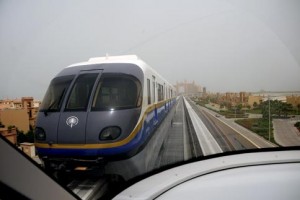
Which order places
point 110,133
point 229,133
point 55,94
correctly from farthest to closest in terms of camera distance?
point 229,133
point 110,133
point 55,94

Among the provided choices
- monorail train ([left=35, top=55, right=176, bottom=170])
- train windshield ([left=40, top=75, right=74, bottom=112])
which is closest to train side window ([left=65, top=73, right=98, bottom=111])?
monorail train ([left=35, top=55, right=176, bottom=170])

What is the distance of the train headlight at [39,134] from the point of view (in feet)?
7.38

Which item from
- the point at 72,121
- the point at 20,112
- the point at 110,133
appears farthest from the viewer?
the point at 110,133

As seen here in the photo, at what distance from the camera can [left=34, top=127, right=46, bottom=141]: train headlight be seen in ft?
7.38

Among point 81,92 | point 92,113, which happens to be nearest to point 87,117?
point 92,113

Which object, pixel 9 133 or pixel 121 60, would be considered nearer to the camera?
pixel 9 133

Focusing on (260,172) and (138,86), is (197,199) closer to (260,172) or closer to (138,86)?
(260,172)

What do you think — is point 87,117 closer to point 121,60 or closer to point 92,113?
point 92,113

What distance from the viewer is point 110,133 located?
8.61 feet

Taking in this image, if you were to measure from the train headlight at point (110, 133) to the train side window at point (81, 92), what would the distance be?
0.31 metres

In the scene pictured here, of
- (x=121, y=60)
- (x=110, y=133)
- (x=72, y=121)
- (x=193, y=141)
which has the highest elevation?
(x=121, y=60)

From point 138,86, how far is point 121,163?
96 cm

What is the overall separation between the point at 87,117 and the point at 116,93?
16.4 inches

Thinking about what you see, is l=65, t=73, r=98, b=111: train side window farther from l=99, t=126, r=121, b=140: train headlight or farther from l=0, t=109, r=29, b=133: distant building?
l=0, t=109, r=29, b=133: distant building
